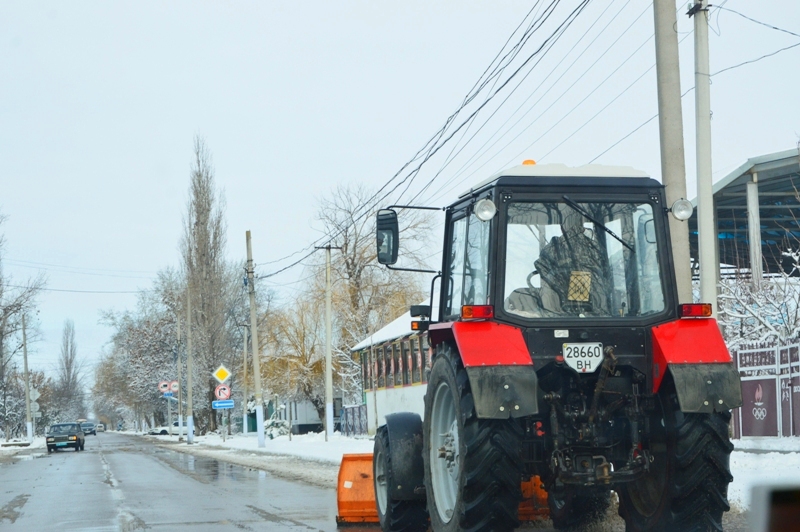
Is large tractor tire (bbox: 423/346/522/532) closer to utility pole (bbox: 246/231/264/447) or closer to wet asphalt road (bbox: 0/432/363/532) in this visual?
wet asphalt road (bbox: 0/432/363/532)

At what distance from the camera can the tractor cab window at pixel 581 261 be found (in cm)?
690

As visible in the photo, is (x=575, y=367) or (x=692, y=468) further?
(x=575, y=367)

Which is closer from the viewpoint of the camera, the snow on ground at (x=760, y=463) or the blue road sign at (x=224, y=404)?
the snow on ground at (x=760, y=463)

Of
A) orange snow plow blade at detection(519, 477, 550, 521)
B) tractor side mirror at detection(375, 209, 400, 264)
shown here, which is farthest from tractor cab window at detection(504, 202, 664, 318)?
orange snow plow blade at detection(519, 477, 550, 521)

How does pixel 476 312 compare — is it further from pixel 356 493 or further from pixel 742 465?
pixel 742 465

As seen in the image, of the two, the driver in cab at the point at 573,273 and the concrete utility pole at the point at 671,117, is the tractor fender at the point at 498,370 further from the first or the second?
the concrete utility pole at the point at 671,117

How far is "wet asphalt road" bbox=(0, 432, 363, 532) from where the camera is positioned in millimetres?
10578

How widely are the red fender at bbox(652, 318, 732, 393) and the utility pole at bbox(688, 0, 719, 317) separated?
4.79 m

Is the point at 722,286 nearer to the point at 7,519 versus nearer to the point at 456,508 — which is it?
the point at 7,519

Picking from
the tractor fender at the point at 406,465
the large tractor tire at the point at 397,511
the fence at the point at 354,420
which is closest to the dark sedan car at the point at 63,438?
the fence at the point at 354,420

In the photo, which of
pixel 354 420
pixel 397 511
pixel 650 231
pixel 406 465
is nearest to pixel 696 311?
pixel 650 231

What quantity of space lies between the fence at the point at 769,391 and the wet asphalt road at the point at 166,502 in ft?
27.3

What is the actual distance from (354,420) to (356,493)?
120 feet

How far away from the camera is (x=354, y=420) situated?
4625 centimetres
